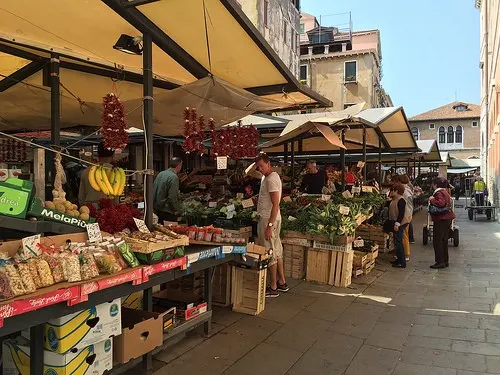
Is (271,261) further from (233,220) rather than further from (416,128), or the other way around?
(416,128)

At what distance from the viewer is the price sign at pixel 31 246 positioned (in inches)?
112

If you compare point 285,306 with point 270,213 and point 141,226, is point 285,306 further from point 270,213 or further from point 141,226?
point 141,226

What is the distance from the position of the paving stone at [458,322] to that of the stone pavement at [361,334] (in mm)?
11

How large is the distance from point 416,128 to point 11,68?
199 ft

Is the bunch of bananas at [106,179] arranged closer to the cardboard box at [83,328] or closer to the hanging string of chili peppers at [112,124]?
the hanging string of chili peppers at [112,124]

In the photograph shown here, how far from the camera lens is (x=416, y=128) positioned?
59812mm

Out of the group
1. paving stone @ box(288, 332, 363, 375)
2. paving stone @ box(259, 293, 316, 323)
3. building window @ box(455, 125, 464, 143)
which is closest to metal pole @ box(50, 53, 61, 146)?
paving stone @ box(259, 293, 316, 323)

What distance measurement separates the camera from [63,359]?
2.83 m

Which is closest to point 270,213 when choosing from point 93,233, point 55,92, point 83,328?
point 93,233

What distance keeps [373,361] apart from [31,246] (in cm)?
313

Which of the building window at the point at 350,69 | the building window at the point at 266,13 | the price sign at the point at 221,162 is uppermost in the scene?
the building window at the point at 266,13

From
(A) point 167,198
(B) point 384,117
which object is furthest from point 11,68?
(B) point 384,117

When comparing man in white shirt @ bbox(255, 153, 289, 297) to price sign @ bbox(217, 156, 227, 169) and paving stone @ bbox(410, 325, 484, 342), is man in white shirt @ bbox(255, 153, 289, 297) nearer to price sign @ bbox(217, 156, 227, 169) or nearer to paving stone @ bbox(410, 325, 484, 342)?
price sign @ bbox(217, 156, 227, 169)

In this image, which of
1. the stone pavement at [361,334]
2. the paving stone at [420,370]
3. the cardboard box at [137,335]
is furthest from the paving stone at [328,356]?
the cardboard box at [137,335]
